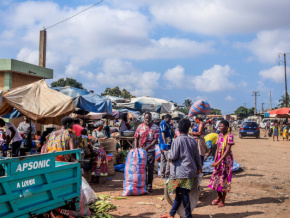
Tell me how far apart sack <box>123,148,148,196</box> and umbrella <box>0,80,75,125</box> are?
1996 millimetres

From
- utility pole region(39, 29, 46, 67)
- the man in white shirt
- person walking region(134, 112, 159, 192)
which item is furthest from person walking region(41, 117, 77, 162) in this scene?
utility pole region(39, 29, 46, 67)

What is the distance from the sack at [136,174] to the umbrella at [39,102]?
6.55 ft

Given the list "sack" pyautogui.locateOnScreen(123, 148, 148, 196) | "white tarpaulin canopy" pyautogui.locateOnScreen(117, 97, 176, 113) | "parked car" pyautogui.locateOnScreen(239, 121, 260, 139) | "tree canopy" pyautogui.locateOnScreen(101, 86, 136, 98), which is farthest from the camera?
"tree canopy" pyautogui.locateOnScreen(101, 86, 136, 98)

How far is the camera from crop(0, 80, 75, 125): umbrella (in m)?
6.96

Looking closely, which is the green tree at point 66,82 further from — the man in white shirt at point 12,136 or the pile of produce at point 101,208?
the pile of produce at point 101,208

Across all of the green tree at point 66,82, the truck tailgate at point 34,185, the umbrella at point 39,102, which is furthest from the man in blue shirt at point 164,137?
the green tree at point 66,82

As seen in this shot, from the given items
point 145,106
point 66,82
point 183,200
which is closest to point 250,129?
point 145,106

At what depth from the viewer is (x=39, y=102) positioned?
727 centimetres

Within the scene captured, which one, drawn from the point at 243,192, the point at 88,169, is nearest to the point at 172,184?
the point at 243,192

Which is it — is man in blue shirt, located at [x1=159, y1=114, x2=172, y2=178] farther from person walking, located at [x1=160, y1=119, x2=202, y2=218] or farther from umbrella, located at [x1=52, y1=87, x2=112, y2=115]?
umbrella, located at [x1=52, y1=87, x2=112, y2=115]

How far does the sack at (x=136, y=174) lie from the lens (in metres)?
6.96

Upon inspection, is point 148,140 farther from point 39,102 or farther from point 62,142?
point 39,102

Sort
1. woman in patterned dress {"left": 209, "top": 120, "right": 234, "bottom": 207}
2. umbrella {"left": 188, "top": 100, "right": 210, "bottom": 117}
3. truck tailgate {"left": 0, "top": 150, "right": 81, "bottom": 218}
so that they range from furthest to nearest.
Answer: umbrella {"left": 188, "top": 100, "right": 210, "bottom": 117} → woman in patterned dress {"left": 209, "top": 120, "right": 234, "bottom": 207} → truck tailgate {"left": 0, "top": 150, "right": 81, "bottom": 218}

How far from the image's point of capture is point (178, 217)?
5660mm
